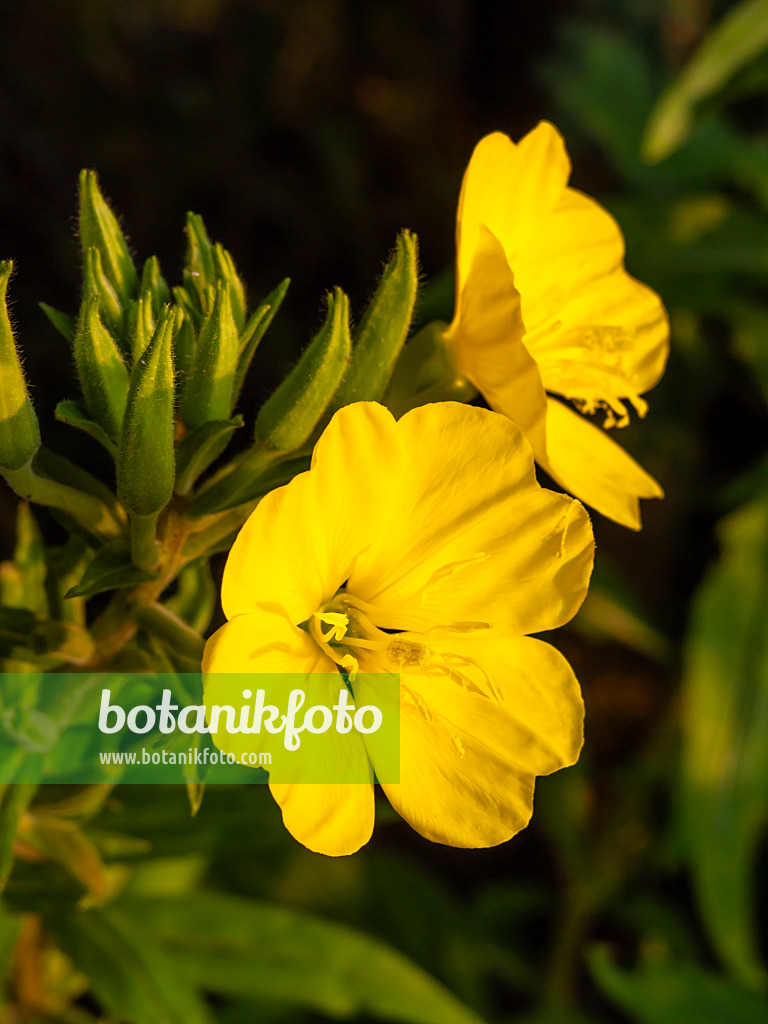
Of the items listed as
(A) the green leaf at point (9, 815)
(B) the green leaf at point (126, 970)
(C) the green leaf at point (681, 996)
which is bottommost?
(C) the green leaf at point (681, 996)

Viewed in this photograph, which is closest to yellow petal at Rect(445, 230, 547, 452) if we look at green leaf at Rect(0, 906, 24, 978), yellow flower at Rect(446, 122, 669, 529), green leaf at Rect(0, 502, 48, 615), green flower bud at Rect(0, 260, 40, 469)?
yellow flower at Rect(446, 122, 669, 529)

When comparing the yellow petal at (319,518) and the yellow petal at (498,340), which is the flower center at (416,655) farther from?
the yellow petal at (498,340)

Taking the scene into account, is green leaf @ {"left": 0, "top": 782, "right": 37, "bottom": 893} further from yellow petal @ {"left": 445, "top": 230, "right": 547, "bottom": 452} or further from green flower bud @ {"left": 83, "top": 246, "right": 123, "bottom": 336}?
yellow petal @ {"left": 445, "top": 230, "right": 547, "bottom": 452}

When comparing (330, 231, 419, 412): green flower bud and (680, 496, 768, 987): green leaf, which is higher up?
(330, 231, 419, 412): green flower bud

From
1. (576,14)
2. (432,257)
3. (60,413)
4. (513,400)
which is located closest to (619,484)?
(513,400)

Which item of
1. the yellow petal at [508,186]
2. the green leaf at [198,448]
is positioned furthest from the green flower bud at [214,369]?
the yellow petal at [508,186]

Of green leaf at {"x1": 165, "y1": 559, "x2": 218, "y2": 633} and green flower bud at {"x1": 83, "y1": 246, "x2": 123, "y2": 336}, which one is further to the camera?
green leaf at {"x1": 165, "y1": 559, "x2": 218, "y2": 633}
